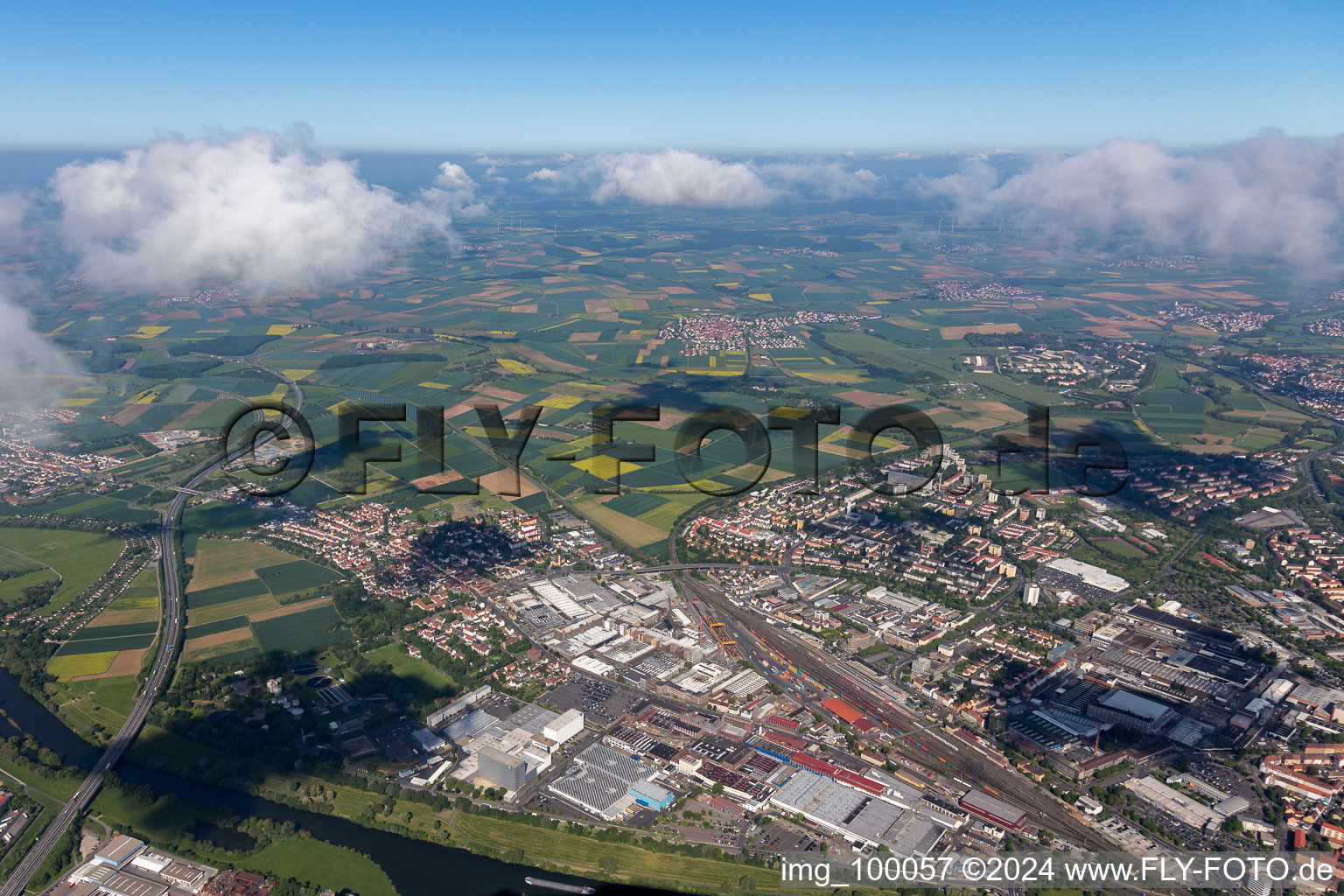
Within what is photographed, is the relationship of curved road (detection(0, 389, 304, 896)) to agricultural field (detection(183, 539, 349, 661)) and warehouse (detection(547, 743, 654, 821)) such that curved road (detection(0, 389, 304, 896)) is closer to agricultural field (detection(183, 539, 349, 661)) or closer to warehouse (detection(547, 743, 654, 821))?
agricultural field (detection(183, 539, 349, 661))

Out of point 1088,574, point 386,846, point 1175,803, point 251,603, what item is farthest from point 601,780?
point 1088,574

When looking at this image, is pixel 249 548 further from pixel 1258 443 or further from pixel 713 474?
pixel 1258 443

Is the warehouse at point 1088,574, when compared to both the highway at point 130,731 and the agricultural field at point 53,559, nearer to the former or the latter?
the highway at point 130,731

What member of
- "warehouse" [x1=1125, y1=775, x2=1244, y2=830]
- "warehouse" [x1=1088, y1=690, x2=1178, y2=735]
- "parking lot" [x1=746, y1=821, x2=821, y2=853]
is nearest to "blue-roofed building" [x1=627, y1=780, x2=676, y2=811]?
"parking lot" [x1=746, y1=821, x2=821, y2=853]

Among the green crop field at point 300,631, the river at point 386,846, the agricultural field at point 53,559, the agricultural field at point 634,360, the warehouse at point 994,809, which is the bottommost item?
the river at point 386,846

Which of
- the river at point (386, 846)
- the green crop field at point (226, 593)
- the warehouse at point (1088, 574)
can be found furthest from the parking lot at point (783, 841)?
the green crop field at point (226, 593)

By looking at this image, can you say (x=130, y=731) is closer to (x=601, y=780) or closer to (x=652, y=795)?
(x=601, y=780)
